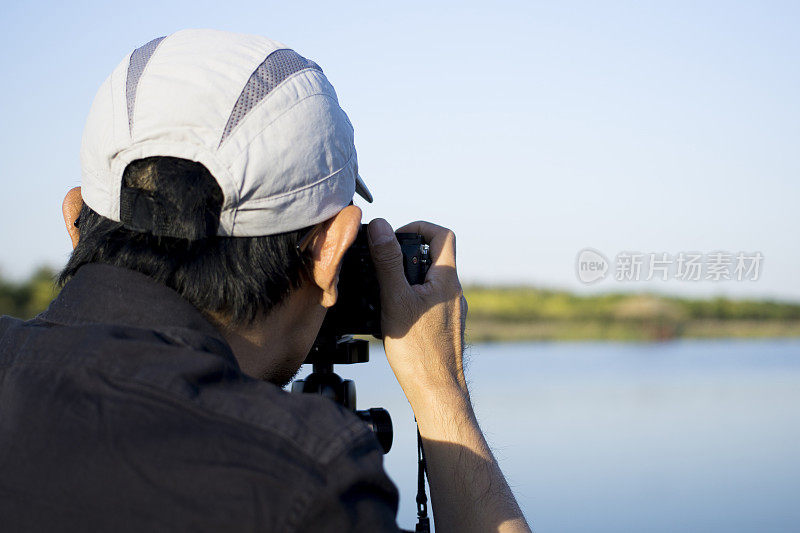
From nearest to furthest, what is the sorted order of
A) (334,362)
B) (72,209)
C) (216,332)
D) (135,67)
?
(216,332) → (135,67) → (72,209) → (334,362)

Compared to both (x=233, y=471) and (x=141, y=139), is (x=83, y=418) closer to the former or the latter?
(x=233, y=471)

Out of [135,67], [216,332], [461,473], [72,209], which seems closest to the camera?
[216,332]

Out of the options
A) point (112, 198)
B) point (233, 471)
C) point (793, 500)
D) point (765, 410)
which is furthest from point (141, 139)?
point (765, 410)

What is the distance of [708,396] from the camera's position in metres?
7.62

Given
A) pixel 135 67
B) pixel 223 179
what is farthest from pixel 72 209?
pixel 223 179

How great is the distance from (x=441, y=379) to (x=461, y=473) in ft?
0.53

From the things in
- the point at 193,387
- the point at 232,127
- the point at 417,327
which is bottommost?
the point at 417,327

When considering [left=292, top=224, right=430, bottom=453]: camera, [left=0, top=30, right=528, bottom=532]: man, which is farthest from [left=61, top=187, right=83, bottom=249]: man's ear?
[left=292, top=224, right=430, bottom=453]: camera

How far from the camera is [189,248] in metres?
0.86

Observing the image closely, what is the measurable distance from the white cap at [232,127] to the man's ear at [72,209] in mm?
259

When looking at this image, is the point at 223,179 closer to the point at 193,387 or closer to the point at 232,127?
the point at 232,127

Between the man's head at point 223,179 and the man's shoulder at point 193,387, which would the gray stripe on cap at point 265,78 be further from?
the man's shoulder at point 193,387

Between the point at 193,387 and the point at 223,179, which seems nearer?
the point at 193,387

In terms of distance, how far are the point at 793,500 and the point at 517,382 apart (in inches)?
162
